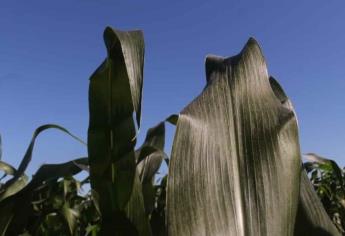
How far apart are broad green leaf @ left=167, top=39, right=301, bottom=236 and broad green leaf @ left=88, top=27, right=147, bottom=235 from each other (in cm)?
11

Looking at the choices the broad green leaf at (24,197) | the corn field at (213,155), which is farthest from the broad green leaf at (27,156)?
the corn field at (213,155)

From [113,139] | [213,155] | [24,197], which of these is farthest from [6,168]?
[213,155]

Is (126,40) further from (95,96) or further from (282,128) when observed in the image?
(282,128)

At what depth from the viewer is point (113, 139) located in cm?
58

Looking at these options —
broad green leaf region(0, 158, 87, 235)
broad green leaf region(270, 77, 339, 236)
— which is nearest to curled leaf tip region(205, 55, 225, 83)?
broad green leaf region(270, 77, 339, 236)

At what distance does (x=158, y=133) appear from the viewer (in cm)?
89

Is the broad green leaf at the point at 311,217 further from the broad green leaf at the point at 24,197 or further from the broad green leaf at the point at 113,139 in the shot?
the broad green leaf at the point at 24,197

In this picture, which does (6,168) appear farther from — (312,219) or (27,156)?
(312,219)

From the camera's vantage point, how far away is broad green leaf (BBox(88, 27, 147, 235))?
577 millimetres

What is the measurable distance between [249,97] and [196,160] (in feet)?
0.41

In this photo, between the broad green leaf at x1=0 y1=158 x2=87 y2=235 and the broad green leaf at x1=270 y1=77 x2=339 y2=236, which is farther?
the broad green leaf at x1=0 y1=158 x2=87 y2=235

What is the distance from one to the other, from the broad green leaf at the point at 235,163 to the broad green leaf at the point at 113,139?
11cm

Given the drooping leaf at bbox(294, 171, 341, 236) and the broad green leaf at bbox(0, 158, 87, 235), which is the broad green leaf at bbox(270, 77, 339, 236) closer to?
the drooping leaf at bbox(294, 171, 341, 236)

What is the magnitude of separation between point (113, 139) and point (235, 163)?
0.16 m
